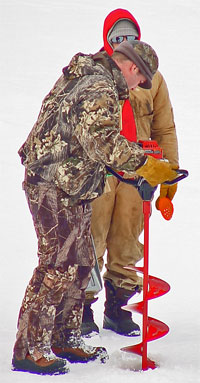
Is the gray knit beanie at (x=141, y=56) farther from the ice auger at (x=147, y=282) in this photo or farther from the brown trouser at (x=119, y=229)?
the brown trouser at (x=119, y=229)

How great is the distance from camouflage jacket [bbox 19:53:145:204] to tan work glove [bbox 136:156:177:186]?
41 millimetres

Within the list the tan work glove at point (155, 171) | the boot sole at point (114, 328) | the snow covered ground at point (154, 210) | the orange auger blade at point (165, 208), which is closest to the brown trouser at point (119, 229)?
the boot sole at point (114, 328)

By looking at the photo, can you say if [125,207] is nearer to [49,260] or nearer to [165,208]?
[165,208]

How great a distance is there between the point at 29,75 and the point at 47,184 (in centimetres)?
876

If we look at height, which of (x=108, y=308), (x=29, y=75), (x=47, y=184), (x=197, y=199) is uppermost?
(x=29, y=75)

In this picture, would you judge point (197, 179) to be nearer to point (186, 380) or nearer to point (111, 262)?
point (111, 262)

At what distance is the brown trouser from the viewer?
204 inches

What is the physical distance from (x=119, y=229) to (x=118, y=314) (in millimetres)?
528

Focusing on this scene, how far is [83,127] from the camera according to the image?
394cm

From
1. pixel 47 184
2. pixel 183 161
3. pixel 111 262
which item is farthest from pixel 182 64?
pixel 47 184

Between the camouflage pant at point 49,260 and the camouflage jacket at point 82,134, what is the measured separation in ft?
0.28

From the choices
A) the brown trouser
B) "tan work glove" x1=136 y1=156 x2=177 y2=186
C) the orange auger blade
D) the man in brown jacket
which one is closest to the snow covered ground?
the man in brown jacket

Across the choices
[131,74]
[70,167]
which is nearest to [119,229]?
[70,167]

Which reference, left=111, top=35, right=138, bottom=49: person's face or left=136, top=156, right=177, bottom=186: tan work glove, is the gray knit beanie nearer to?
left=136, top=156, right=177, bottom=186: tan work glove
